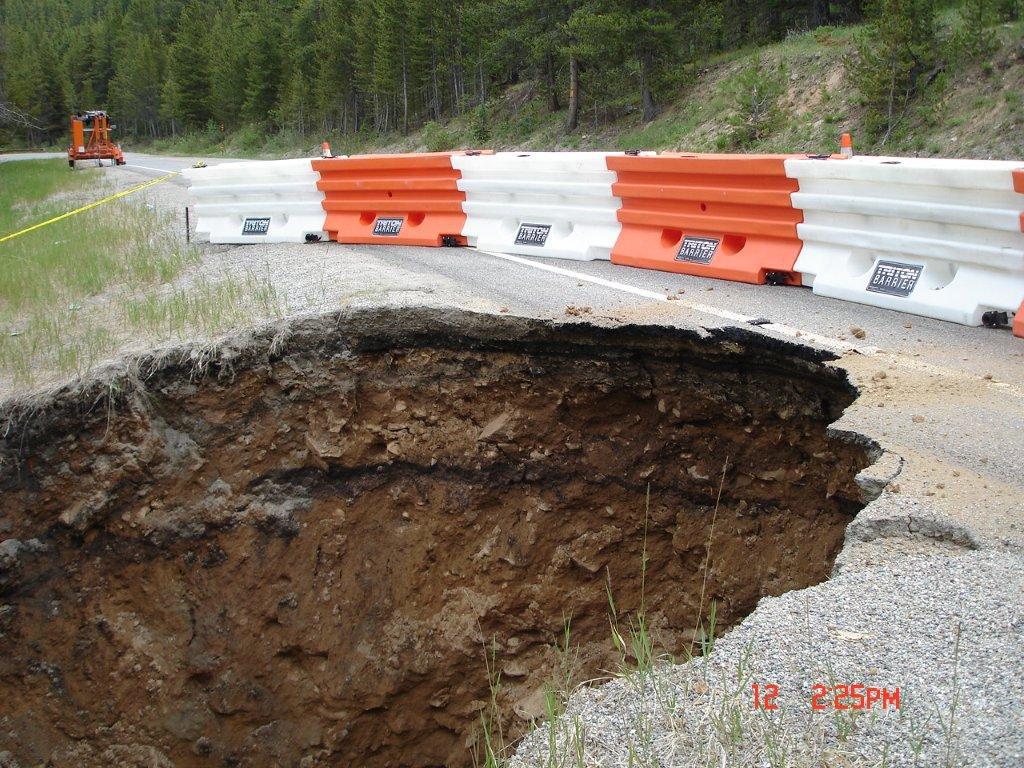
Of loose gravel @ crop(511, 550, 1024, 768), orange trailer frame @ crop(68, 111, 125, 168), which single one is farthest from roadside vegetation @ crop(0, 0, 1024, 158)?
loose gravel @ crop(511, 550, 1024, 768)

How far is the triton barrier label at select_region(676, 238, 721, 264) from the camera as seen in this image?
26.2 feet

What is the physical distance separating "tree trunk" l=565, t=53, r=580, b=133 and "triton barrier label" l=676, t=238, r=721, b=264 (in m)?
21.8

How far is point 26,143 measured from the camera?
277ft

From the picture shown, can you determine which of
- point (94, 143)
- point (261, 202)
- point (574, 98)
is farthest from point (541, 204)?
point (94, 143)

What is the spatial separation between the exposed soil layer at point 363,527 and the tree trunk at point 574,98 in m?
23.8

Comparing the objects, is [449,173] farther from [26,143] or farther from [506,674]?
[26,143]

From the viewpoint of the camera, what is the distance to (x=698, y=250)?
8062 mm

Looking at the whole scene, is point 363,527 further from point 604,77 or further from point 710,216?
point 604,77

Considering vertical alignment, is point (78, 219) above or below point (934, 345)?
above

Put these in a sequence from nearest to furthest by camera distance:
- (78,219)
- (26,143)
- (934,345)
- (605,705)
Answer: (605,705) → (934,345) → (78,219) → (26,143)

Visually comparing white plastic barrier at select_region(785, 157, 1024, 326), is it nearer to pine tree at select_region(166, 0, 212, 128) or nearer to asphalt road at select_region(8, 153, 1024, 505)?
asphalt road at select_region(8, 153, 1024, 505)

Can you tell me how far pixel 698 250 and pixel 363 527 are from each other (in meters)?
3.79

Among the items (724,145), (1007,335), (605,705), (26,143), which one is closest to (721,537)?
(1007,335)

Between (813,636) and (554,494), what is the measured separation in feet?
12.8
